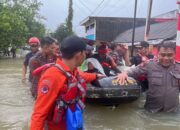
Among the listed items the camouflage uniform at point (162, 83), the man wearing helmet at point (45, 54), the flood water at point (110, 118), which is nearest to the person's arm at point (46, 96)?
the man wearing helmet at point (45, 54)

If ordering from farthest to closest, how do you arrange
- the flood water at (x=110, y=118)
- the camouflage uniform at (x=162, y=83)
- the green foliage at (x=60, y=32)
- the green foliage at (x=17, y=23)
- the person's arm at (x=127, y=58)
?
the green foliage at (x=60, y=32) < the green foliage at (x=17, y=23) < the person's arm at (x=127, y=58) < the flood water at (x=110, y=118) < the camouflage uniform at (x=162, y=83)

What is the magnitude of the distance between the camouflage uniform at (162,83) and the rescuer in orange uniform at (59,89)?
2.93m

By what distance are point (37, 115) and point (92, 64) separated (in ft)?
15.0

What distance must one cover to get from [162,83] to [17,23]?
25.5 metres

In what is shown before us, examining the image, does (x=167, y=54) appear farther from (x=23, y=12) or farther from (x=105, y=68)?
(x=23, y=12)

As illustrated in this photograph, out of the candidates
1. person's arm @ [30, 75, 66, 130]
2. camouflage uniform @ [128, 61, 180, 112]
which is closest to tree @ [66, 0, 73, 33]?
camouflage uniform @ [128, 61, 180, 112]

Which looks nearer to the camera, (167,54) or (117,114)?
(167,54)

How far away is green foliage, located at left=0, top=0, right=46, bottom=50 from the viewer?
27.9 m

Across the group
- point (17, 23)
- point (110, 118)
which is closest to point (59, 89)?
point (110, 118)

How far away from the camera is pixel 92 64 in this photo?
7.02m

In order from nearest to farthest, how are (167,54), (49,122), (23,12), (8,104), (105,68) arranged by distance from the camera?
(49,122), (167,54), (105,68), (8,104), (23,12)

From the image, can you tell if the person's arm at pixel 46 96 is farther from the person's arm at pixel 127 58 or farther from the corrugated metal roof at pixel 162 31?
the corrugated metal roof at pixel 162 31

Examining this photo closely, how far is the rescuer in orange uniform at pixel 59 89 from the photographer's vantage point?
2.49 m

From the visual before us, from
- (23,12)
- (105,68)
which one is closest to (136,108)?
(105,68)
